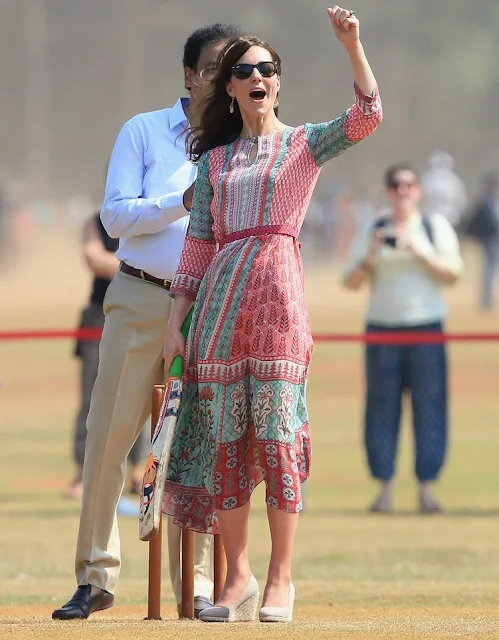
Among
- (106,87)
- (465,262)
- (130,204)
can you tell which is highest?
(106,87)

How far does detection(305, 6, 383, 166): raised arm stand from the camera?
520cm

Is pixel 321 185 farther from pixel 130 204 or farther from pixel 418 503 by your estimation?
pixel 130 204

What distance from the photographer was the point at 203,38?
6129 millimetres

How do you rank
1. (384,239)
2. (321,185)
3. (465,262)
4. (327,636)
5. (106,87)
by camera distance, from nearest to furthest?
1. (327,636)
2. (384,239)
3. (465,262)
4. (321,185)
5. (106,87)

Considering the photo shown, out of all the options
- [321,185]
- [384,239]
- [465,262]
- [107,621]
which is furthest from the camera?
[321,185]

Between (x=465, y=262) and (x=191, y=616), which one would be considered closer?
(x=191, y=616)

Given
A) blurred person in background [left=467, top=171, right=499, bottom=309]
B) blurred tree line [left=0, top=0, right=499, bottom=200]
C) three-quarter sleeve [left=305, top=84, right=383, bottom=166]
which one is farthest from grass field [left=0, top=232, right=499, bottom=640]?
blurred tree line [left=0, top=0, right=499, bottom=200]

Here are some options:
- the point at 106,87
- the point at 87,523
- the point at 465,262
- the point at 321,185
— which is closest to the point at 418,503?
the point at 87,523

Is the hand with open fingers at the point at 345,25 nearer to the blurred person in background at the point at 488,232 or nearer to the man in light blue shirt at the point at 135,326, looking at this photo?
the man in light blue shirt at the point at 135,326

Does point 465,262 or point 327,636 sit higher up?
point 465,262

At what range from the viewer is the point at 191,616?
19.1 ft

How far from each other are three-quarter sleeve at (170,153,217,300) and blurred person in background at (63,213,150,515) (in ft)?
16.2

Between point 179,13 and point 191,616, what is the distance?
57.9 metres

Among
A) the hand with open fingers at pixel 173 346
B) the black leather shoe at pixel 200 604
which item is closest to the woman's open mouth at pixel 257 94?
the hand with open fingers at pixel 173 346
